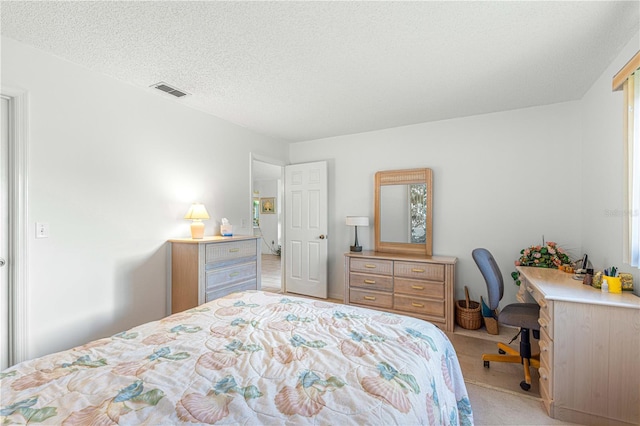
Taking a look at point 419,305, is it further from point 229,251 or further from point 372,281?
point 229,251

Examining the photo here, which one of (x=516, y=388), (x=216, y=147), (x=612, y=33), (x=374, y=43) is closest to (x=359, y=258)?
(x=516, y=388)

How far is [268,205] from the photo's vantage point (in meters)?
8.59

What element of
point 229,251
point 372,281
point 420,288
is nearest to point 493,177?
point 420,288

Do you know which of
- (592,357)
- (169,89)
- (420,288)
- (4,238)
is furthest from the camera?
(420,288)

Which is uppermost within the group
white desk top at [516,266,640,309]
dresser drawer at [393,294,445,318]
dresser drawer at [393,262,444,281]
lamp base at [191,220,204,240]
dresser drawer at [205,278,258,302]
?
lamp base at [191,220,204,240]

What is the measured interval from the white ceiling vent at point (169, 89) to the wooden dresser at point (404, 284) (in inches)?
103

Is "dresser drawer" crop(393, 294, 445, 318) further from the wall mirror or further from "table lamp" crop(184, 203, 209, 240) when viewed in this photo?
"table lamp" crop(184, 203, 209, 240)

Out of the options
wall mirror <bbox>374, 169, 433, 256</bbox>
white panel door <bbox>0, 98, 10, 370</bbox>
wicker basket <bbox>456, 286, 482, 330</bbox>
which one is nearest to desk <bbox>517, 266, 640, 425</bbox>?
wicker basket <bbox>456, 286, 482, 330</bbox>

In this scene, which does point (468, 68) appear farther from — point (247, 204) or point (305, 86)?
point (247, 204)

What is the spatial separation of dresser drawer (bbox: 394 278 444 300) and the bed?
1762 mm

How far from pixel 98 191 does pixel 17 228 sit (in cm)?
56

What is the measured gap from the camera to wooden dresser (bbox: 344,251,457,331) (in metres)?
3.27

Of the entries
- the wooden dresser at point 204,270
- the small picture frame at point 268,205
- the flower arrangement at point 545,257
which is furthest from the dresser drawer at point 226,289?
the small picture frame at point 268,205

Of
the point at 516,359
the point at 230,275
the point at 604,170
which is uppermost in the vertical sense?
the point at 604,170
